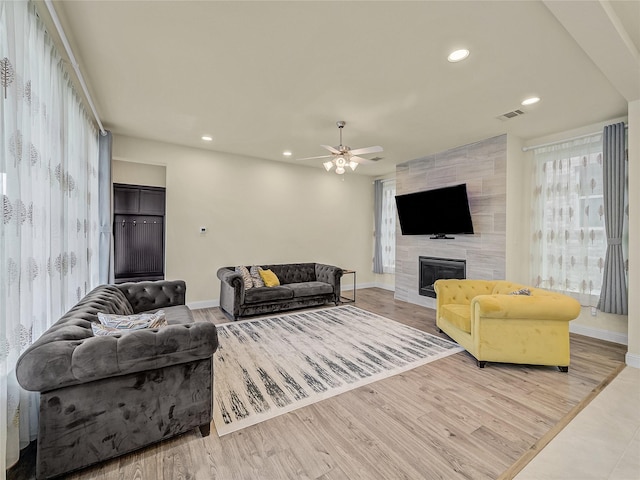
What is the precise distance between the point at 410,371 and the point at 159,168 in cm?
527

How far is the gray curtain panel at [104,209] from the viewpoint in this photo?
4129mm

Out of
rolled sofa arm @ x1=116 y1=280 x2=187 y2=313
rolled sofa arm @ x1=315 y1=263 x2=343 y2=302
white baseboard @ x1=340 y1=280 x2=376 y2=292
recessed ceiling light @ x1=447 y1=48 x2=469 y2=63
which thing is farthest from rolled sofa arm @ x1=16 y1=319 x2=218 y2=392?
white baseboard @ x1=340 y1=280 x2=376 y2=292

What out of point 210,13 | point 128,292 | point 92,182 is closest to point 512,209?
point 210,13

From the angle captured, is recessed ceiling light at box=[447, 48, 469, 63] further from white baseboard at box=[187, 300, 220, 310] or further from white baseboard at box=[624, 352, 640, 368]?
white baseboard at box=[187, 300, 220, 310]

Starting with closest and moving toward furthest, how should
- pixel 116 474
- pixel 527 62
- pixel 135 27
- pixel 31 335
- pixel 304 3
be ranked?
pixel 116 474 < pixel 31 335 < pixel 304 3 < pixel 135 27 < pixel 527 62

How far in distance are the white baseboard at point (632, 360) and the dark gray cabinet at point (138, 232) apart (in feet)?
21.4

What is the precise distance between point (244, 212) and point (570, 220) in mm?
5485

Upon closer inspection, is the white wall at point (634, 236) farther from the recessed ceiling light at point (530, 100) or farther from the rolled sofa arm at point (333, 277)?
the rolled sofa arm at point (333, 277)

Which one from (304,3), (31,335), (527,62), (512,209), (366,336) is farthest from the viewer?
(512,209)

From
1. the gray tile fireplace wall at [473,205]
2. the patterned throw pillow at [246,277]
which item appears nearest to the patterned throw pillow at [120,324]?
the patterned throw pillow at [246,277]

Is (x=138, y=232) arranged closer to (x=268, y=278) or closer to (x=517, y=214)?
(x=268, y=278)

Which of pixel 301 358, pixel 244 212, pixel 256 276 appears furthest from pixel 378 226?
pixel 301 358

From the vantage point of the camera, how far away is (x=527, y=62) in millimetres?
2641

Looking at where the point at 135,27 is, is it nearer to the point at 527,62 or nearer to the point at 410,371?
the point at 527,62
